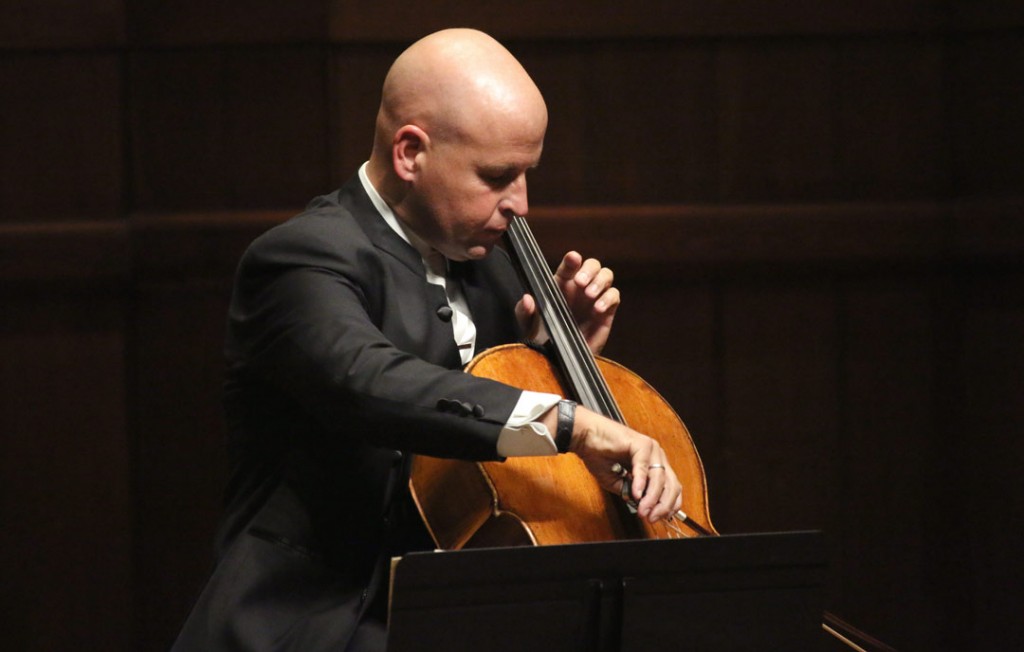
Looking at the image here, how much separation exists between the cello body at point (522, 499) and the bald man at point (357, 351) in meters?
0.07

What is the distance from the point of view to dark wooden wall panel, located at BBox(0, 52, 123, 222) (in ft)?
9.43

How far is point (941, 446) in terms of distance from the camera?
129 inches

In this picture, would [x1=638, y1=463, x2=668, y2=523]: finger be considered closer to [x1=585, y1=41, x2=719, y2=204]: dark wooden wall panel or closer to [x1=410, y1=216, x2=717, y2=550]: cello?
[x1=410, y1=216, x2=717, y2=550]: cello

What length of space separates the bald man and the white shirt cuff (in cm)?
2

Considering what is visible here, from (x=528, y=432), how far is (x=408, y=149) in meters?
0.57

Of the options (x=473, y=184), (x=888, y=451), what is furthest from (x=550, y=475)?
(x=888, y=451)

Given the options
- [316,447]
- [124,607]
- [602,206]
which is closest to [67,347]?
[124,607]

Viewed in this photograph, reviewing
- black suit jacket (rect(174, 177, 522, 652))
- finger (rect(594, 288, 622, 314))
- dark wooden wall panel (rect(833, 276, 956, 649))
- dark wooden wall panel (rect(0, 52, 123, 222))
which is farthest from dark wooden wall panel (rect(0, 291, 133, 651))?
dark wooden wall panel (rect(833, 276, 956, 649))

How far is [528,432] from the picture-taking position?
6.07 ft

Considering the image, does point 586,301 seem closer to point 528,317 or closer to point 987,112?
point 528,317

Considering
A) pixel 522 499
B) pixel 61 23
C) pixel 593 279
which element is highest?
pixel 61 23

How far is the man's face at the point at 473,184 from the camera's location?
2.11 meters

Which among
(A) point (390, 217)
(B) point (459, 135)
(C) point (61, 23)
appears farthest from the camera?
(C) point (61, 23)

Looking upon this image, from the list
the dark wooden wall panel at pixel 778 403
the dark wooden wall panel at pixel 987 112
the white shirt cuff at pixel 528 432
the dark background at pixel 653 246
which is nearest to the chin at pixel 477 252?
the white shirt cuff at pixel 528 432
